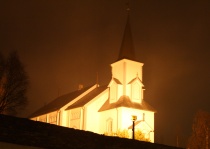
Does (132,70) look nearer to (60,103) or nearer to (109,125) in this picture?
(109,125)

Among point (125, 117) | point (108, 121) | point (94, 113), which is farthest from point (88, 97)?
point (125, 117)

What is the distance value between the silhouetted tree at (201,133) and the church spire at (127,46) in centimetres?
1692

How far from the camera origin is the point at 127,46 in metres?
63.3

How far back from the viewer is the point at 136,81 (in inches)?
2382

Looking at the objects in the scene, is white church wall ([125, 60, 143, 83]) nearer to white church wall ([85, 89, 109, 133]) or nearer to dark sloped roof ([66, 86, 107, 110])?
dark sloped roof ([66, 86, 107, 110])

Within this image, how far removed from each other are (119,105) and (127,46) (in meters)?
11.0

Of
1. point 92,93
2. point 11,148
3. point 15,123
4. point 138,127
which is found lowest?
point 11,148

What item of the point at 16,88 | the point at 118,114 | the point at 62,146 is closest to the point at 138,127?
the point at 118,114

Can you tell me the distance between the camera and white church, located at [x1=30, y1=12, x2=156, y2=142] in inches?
2245

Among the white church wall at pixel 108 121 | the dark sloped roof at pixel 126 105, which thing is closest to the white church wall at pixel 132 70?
the dark sloped roof at pixel 126 105

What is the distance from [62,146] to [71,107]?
47.7 metres

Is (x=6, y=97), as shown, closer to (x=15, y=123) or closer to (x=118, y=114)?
(x=118, y=114)

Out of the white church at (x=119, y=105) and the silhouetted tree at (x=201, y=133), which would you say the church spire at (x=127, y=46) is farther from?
the silhouetted tree at (x=201, y=133)

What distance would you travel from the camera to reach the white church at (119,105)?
57031mm
